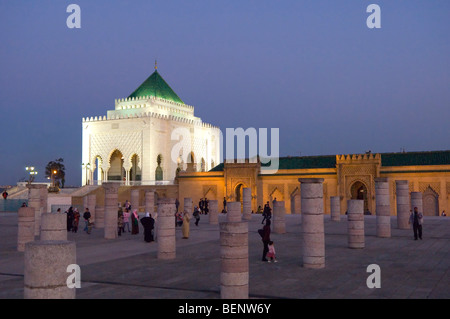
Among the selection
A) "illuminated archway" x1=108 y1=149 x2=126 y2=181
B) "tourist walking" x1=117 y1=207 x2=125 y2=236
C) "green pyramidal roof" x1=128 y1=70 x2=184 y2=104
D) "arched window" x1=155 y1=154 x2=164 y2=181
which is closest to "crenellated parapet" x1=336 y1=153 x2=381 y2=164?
"tourist walking" x1=117 y1=207 x2=125 y2=236

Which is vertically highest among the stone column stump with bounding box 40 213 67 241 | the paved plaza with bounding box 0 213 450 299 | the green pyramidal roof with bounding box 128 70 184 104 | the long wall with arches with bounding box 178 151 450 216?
the green pyramidal roof with bounding box 128 70 184 104

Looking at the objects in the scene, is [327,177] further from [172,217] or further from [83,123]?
[83,123]

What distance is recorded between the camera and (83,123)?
43.3 meters

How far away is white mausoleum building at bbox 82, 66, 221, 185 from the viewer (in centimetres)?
4006

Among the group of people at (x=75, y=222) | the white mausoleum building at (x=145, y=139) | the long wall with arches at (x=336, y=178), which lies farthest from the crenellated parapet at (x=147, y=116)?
the group of people at (x=75, y=222)

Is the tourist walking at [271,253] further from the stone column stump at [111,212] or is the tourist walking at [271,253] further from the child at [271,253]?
the stone column stump at [111,212]

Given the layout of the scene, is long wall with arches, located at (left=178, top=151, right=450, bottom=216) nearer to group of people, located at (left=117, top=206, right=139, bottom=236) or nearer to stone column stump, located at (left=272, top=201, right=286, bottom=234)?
stone column stump, located at (left=272, top=201, right=286, bottom=234)

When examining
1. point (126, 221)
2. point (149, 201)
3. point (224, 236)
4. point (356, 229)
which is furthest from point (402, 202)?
point (224, 236)

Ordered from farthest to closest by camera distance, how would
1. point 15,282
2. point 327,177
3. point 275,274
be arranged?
point 327,177
point 275,274
point 15,282

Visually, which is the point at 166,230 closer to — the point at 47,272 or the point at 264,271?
the point at 264,271

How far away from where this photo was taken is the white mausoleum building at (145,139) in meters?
40.1

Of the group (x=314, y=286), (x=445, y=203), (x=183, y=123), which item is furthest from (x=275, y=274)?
(x=183, y=123)

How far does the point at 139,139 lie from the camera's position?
40.2m
